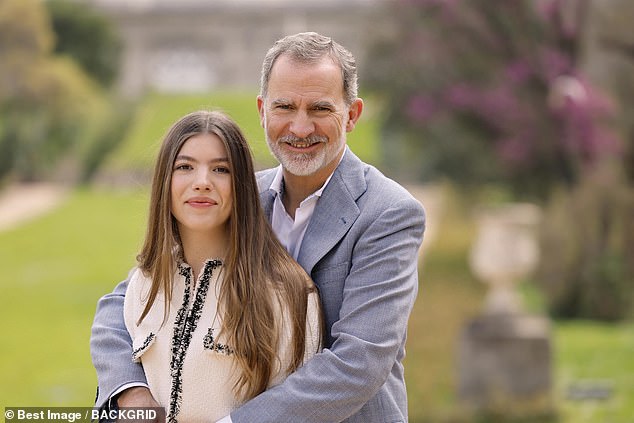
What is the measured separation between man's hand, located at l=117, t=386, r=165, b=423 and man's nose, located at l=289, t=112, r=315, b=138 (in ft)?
2.34

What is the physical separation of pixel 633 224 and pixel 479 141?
507 cm

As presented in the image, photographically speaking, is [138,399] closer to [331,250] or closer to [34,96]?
[331,250]

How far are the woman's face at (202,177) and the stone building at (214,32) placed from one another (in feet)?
129

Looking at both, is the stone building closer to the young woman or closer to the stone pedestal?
the stone pedestal

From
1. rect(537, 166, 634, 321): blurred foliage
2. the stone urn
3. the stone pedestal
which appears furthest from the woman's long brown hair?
rect(537, 166, 634, 321): blurred foliage

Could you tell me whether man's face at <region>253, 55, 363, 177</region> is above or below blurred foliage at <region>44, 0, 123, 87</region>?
below

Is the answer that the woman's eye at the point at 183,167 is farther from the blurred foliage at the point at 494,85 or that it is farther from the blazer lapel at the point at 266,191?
the blurred foliage at the point at 494,85

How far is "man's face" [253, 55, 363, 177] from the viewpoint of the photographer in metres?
2.54

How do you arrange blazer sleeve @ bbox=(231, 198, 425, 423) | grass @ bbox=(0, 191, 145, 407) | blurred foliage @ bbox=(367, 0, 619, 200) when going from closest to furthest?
1. blazer sleeve @ bbox=(231, 198, 425, 423)
2. grass @ bbox=(0, 191, 145, 407)
3. blurred foliage @ bbox=(367, 0, 619, 200)

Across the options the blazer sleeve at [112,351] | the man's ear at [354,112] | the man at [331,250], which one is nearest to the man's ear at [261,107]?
the man at [331,250]

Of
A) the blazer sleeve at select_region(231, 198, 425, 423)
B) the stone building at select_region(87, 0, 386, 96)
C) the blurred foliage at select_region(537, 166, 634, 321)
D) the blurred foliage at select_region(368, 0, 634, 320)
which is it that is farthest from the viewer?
the stone building at select_region(87, 0, 386, 96)

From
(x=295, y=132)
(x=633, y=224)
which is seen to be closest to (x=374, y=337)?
(x=295, y=132)

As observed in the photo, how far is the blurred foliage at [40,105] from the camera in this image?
16406 millimetres

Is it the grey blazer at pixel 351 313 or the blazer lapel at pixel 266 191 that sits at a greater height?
the blazer lapel at pixel 266 191
